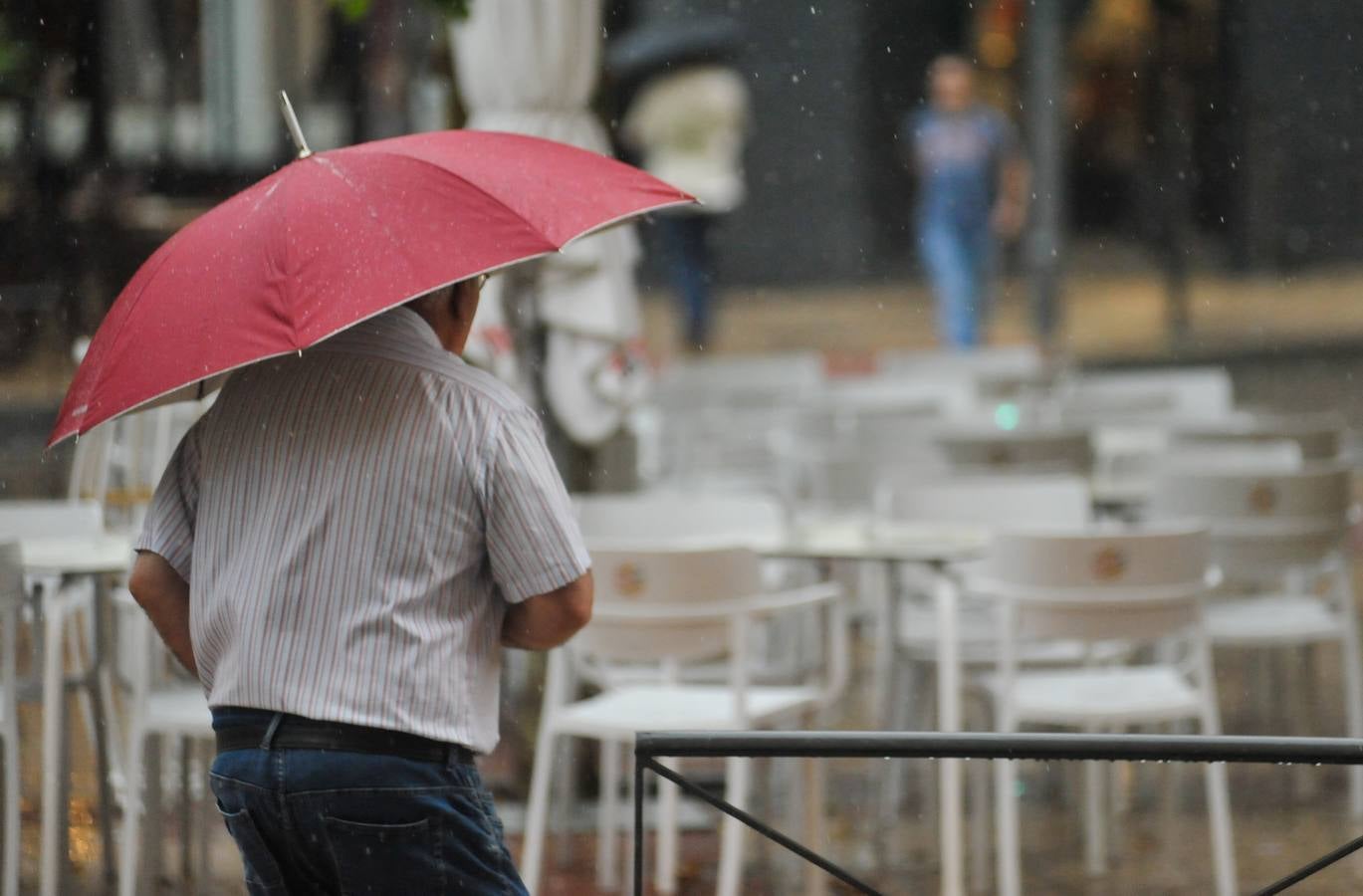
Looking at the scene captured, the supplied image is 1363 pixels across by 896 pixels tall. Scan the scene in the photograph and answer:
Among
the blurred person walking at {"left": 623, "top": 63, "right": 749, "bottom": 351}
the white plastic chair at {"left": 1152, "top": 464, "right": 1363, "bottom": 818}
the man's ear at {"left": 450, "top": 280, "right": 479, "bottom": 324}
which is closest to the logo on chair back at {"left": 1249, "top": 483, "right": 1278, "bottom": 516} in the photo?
the white plastic chair at {"left": 1152, "top": 464, "right": 1363, "bottom": 818}

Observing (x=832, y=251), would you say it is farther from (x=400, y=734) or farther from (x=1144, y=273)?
(x=400, y=734)

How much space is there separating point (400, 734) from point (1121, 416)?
20.5 feet

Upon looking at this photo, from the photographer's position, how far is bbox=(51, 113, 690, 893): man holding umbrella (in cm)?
280

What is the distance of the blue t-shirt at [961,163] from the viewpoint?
49.0ft

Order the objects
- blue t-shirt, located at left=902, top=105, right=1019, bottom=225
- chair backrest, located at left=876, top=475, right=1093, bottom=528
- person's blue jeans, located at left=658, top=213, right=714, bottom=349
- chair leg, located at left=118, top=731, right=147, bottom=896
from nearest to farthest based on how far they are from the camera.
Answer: chair leg, located at left=118, top=731, right=147, bottom=896, chair backrest, located at left=876, top=475, right=1093, bottom=528, blue t-shirt, located at left=902, top=105, right=1019, bottom=225, person's blue jeans, located at left=658, top=213, right=714, bottom=349

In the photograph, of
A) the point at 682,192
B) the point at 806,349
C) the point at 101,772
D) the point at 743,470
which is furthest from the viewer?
the point at 806,349

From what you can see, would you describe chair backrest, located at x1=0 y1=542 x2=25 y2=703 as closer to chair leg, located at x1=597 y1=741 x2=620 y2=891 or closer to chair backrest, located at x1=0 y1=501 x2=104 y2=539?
chair backrest, located at x1=0 y1=501 x2=104 y2=539

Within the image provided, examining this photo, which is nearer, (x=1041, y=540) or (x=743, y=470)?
(x=1041, y=540)

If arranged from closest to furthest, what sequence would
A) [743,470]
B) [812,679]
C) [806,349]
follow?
[812,679] → [743,470] → [806,349]

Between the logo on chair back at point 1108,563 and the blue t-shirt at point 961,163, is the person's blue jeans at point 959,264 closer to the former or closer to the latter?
the blue t-shirt at point 961,163

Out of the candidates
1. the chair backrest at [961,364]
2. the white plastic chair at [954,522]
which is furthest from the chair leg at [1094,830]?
the chair backrest at [961,364]

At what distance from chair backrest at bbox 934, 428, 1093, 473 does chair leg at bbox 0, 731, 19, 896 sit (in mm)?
3525

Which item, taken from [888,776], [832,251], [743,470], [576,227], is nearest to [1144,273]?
[832,251]

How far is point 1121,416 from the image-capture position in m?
8.61
